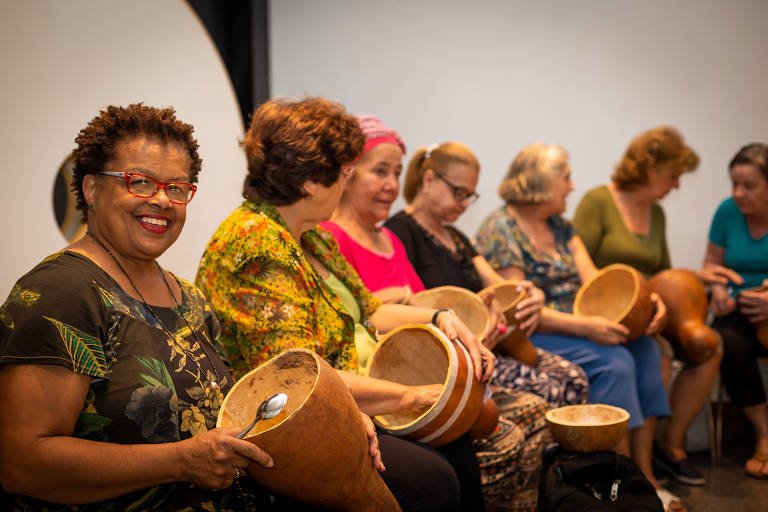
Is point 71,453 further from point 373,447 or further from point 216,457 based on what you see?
point 373,447

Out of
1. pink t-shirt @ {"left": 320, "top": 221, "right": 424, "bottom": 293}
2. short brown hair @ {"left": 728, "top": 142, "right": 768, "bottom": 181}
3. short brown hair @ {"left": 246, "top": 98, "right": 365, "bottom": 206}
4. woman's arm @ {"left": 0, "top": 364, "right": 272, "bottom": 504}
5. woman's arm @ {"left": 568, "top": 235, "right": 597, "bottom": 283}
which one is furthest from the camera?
short brown hair @ {"left": 728, "top": 142, "right": 768, "bottom": 181}

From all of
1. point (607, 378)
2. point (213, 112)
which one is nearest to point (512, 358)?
point (607, 378)

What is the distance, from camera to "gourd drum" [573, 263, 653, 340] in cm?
304

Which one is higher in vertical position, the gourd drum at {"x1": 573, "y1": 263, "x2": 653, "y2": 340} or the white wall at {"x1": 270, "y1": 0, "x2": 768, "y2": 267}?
the white wall at {"x1": 270, "y1": 0, "x2": 768, "y2": 267}

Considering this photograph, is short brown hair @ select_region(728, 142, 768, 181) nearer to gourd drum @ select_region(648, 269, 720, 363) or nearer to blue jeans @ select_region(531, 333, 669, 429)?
gourd drum @ select_region(648, 269, 720, 363)

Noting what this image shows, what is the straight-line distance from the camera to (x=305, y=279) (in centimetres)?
192

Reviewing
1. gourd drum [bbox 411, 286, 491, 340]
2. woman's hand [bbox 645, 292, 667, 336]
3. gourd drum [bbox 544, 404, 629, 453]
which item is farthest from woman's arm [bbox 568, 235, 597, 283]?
gourd drum [bbox 544, 404, 629, 453]

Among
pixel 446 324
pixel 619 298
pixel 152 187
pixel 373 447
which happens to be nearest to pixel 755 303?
pixel 619 298

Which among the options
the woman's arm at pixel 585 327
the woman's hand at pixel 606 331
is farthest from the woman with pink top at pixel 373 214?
the woman's hand at pixel 606 331

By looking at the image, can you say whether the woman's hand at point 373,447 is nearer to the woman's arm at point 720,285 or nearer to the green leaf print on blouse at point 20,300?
the green leaf print on blouse at point 20,300

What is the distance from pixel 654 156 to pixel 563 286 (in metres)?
0.93

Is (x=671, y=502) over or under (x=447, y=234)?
under

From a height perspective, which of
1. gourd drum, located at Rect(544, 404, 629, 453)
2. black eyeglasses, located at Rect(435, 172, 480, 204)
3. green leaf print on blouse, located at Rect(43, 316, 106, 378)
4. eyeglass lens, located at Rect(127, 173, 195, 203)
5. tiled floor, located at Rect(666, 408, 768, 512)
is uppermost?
eyeglass lens, located at Rect(127, 173, 195, 203)

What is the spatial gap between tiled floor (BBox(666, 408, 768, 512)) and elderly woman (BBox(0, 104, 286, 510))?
2.19 metres
